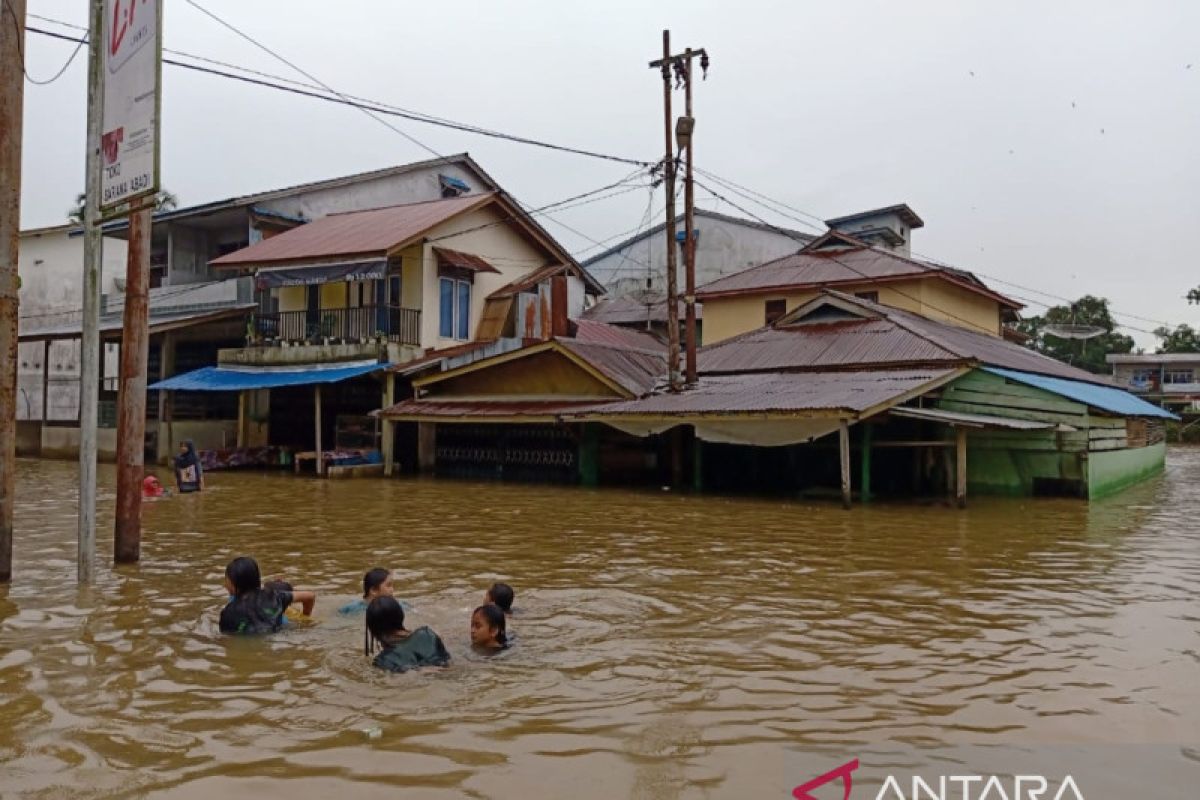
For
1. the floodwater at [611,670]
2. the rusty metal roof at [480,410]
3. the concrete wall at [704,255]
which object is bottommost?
the floodwater at [611,670]

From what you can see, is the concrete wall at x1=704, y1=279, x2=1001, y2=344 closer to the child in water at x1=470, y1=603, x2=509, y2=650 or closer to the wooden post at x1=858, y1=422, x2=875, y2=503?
the wooden post at x1=858, y1=422, x2=875, y2=503

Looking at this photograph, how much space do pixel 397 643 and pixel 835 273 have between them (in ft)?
84.9

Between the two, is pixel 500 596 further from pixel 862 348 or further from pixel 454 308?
pixel 454 308

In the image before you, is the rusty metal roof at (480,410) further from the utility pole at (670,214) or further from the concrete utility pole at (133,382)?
the concrete utility pole at (133,382)

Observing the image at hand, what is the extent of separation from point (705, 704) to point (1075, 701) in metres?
2.25

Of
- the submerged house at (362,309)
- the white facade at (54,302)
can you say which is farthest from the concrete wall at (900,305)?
the white facade at (54,302)

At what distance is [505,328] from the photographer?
92.4ft

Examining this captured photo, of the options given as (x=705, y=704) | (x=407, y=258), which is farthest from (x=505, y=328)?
(x=705, y=704)

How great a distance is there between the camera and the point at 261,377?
83.5 ft

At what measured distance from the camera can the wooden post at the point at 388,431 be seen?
24031mm

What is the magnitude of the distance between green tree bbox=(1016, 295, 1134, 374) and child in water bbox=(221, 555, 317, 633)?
5925 centimetres

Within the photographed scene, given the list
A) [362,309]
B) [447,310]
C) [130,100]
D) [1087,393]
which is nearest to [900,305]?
[1087,393]

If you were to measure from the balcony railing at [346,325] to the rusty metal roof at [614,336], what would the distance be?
5878mm

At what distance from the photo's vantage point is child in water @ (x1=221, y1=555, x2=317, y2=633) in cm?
712
